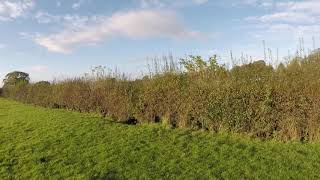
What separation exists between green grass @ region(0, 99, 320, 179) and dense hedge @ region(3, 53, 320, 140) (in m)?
0.73

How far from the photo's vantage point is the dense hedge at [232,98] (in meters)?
11.4

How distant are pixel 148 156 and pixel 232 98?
3.74 metres

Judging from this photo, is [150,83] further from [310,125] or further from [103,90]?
[310,125]

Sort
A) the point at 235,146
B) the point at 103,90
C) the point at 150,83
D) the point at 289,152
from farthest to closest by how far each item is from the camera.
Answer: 1. the point at 103,90
2. the point at 150,83
3. the point at 235,146
4. the point at 289,152

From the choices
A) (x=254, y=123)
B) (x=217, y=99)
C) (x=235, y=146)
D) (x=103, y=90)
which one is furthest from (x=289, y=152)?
(x=103, y=90)

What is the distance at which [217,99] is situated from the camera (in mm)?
12773

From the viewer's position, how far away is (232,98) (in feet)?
40.7

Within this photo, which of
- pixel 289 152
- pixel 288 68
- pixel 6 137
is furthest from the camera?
pixel 6 137

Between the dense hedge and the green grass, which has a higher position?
the dense hedge

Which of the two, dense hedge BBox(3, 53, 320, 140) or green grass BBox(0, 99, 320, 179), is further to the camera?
→ dense hedge BBox(3, 53, 320, 140)

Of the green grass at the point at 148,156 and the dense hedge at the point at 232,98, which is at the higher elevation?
the dense hedge at the point at 232,98

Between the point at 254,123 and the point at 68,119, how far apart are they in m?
7.62

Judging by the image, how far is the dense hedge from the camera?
11.4 metres

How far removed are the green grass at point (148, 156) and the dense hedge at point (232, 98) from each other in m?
0.73
